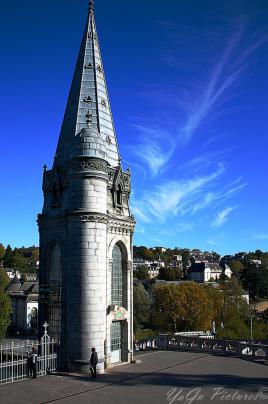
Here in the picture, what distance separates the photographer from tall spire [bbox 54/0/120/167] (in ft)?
79.6

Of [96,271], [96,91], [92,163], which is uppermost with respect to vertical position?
[96,91]

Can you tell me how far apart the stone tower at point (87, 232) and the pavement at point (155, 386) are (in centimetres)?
175

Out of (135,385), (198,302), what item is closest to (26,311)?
(198,302)

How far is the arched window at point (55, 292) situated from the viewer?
2272 cm

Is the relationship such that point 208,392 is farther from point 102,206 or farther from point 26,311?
point 26,311

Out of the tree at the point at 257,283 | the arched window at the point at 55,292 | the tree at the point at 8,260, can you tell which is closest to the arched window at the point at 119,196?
the arched window at the point at 55,292

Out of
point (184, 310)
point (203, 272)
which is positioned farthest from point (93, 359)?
point (203, 272)

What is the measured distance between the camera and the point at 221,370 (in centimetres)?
2161

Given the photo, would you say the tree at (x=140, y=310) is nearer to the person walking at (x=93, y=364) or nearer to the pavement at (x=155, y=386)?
the pavement at (x=155, y=386)

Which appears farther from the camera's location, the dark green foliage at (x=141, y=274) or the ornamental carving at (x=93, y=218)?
the dark green foliage at (x=141, y=274)

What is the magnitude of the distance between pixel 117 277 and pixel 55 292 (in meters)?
3.42

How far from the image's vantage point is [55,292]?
75.3ft

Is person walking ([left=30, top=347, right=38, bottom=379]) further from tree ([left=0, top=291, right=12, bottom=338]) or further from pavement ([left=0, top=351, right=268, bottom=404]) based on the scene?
tree ([left=0, top=291, right=12, bottom=338])

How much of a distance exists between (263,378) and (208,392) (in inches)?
161
